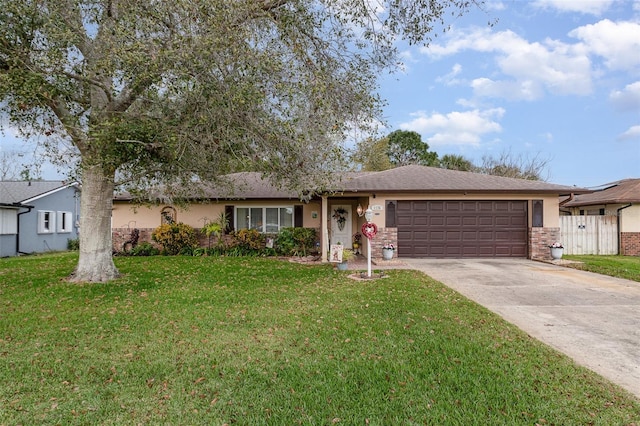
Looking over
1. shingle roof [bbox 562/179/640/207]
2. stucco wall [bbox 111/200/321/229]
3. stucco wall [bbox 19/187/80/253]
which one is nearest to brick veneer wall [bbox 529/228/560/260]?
shingle roof [bbox 562/179/640/207]

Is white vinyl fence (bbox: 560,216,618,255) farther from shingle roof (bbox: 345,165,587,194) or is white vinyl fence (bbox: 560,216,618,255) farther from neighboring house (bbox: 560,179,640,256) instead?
shingle roof (bbox: 345,165,587,194)

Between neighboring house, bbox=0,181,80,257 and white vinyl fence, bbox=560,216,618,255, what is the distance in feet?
81.0

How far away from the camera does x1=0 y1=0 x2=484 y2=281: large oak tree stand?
228 inches

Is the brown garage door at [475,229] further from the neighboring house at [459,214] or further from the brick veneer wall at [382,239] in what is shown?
the brick veneer wall at [382,239]

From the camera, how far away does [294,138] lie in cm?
661

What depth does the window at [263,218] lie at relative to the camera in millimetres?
14391

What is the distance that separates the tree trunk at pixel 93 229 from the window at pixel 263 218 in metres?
6.22

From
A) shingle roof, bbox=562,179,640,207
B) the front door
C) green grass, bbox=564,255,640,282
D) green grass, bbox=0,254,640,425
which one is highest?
shingle roof, bbox=562,179,640,207

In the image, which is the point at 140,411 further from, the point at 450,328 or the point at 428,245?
the point at 428,245

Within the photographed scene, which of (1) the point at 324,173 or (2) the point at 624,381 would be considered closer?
(2) the point at 624,381

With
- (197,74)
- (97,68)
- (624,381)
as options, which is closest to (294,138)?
(197,74)

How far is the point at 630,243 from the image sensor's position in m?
14.0

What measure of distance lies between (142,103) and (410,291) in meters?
6.92

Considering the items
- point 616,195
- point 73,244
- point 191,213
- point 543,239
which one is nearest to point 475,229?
point 543,239
